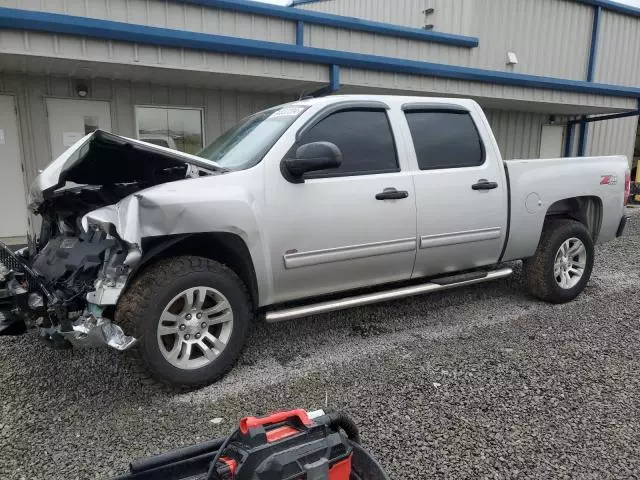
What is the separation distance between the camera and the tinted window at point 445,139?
4.14 metres

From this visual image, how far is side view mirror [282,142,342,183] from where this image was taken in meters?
3.25

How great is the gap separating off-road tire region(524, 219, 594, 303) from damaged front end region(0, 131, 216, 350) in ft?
11.1

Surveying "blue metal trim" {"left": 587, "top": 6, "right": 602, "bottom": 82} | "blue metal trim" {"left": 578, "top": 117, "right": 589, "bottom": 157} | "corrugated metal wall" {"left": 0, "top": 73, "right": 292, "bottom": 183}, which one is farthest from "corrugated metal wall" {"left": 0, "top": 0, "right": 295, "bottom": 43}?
"blue metal trim" {"left": 587, "top": 6, "right": 602, "bottom": 82}

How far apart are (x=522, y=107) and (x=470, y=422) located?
37.5ft

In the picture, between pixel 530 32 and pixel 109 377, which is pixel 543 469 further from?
pixel 530 32

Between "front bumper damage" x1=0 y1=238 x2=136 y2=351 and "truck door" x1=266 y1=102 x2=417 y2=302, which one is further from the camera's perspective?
"truck door" x1=266 y1=102 x2=417 y2=302

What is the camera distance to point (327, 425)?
6.39 feet

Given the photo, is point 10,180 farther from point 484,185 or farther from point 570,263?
point 570,263

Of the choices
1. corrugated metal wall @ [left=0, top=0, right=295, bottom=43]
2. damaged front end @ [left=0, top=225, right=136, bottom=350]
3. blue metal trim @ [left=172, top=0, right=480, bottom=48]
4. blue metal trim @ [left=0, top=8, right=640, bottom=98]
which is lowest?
damaged front end @ [left=0, top=225, right=136, bottom=350]

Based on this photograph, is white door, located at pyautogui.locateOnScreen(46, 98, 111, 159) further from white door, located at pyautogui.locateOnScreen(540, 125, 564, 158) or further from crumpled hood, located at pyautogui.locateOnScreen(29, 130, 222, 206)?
white door, located at pyautogui.locateOnScreen(540, 125, 564, 158)

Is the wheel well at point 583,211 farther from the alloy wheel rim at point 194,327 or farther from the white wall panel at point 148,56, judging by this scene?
the white wall panel at point 148,56

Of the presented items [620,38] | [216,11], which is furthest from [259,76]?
[620,38]

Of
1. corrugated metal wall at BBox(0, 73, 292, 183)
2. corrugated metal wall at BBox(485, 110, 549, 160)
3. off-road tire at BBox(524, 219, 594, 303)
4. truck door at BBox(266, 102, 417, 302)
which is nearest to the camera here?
truck door at BBox(266, 102, 417, 302)

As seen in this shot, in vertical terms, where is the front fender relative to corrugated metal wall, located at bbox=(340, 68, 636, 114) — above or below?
below
